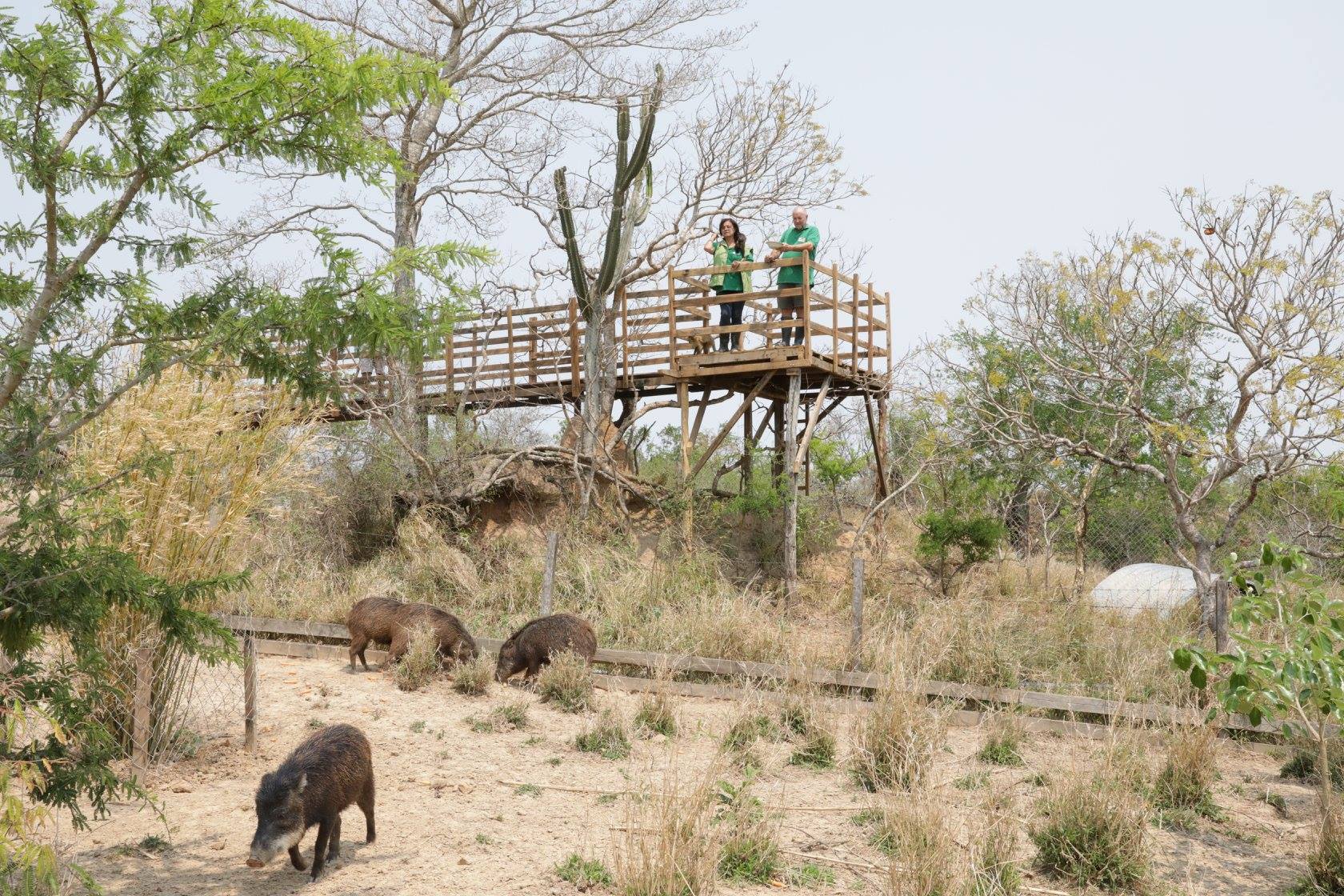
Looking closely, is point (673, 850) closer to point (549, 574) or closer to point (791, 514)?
point (549, 574)

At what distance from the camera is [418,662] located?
31.9ft

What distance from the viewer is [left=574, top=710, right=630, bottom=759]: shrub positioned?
8172mm

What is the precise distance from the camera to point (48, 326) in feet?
15.7

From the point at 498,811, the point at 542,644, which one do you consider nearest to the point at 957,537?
the point at 542,644

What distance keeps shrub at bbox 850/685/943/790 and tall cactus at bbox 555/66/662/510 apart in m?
9.51

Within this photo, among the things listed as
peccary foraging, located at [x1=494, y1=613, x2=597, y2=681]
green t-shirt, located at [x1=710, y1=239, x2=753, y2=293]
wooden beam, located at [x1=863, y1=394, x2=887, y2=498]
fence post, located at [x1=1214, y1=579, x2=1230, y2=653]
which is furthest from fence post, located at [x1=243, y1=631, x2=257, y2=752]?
wooden beam, located at [x1=863, y1=394, x2=887, y2=498]

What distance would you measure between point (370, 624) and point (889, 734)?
5.16 metres

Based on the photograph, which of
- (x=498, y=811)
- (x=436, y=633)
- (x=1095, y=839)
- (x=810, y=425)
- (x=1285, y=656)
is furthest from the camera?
(x=810, y=425)

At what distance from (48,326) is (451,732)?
4761 millimetres

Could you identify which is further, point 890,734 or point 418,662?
point 418,662

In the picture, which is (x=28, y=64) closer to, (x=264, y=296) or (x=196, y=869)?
(x=264, y=296)

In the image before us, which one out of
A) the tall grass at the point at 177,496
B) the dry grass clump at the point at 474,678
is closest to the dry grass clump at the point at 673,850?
the tall grass at the point at 177,496

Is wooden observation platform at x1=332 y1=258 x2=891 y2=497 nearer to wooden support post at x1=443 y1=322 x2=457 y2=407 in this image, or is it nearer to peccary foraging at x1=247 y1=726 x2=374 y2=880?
wooden support post at x1=443 y1=322 x2=457 y2=407

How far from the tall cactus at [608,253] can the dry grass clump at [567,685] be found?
24.0 ft
